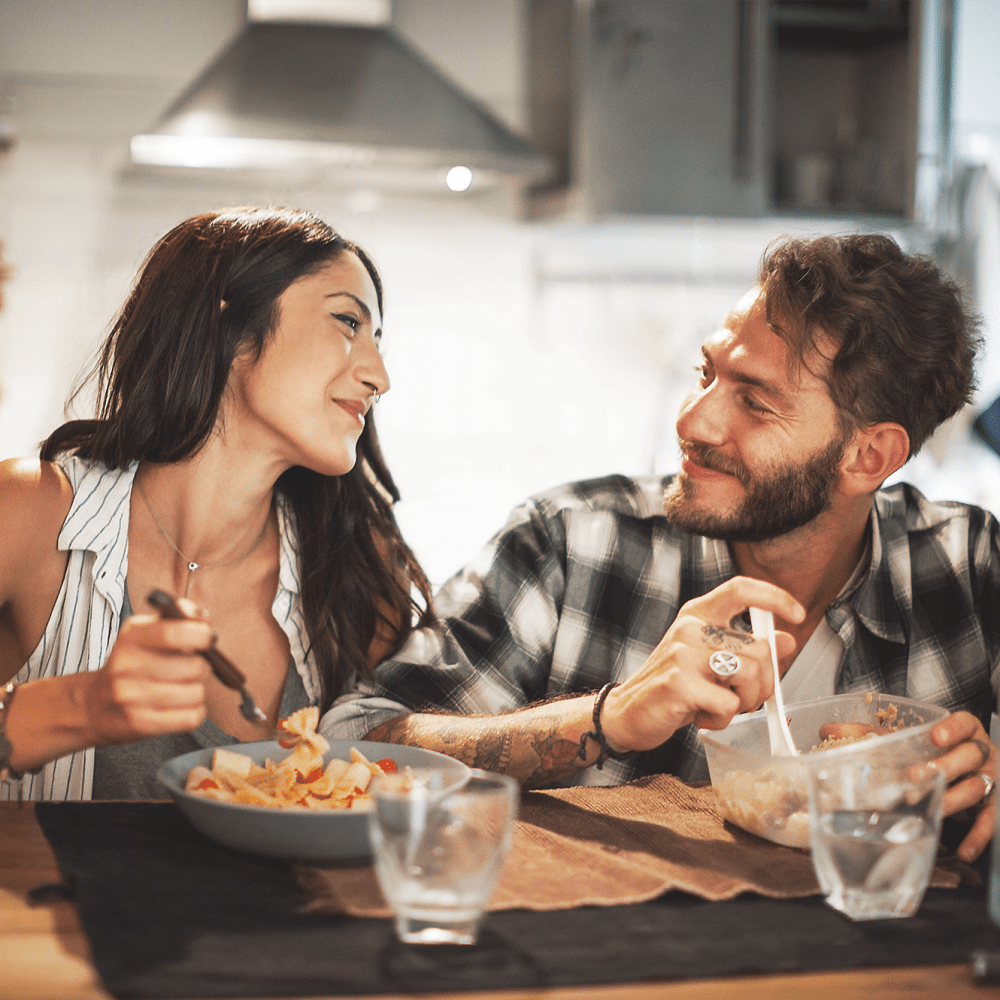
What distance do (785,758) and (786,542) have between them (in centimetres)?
65

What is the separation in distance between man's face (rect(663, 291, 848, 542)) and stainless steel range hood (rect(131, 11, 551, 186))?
5.03 feet

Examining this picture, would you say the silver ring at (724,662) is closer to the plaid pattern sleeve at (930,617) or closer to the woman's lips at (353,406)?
the plaid pattern sleeve at (930,617)

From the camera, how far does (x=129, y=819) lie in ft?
3.38

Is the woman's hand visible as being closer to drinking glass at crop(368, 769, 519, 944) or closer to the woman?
drinking glass at crop(368, 769, 519, 944)

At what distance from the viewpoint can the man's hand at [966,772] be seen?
100 centimetres

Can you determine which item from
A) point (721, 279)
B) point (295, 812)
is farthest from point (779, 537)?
point (721, 279)

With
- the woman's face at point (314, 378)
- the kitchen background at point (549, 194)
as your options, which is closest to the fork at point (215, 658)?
the woman's face at point (314, 378)

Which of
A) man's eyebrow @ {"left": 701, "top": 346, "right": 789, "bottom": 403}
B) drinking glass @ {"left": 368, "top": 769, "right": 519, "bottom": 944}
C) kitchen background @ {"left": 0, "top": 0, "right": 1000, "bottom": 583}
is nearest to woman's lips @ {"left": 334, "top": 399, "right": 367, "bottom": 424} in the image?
man's eyebrow @ {"left": 701, "top": 346, "right": 789, "bottom": 403}

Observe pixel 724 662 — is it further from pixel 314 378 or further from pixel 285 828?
pixel 314 378

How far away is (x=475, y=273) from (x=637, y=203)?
53 cm

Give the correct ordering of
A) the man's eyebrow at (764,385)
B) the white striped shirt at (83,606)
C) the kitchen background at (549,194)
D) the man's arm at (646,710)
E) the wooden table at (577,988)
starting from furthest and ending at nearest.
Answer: the kitchen background at (549,194) < the man's eyebrow at (764,385) < the white striped shirt at (83,606) < the man's arm at (646,710) < the wooden table at (577,988)

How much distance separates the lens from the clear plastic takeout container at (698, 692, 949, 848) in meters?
0.96

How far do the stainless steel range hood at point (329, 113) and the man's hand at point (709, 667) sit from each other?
1977 millimetres

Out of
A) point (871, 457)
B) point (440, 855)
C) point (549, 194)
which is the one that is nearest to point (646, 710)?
point (440, 855)
